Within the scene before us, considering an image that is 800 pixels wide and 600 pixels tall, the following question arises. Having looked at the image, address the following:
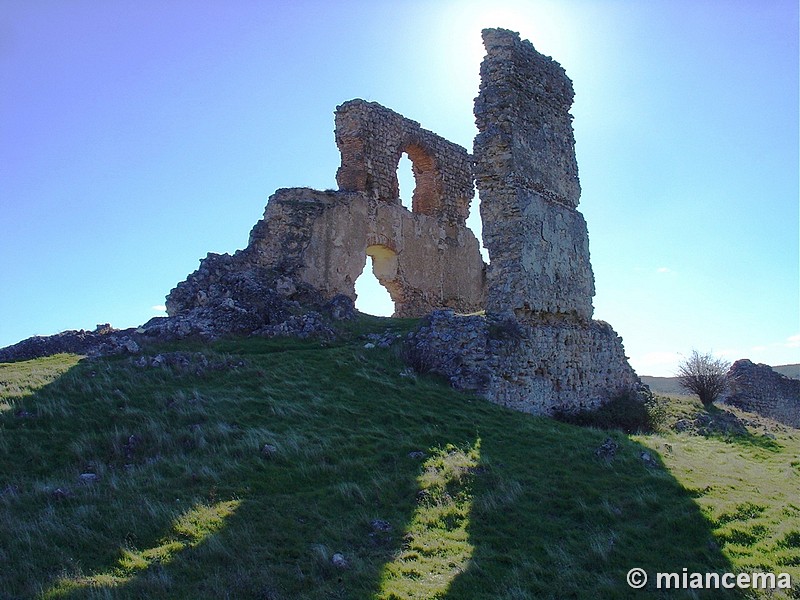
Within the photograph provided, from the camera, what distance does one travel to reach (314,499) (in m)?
6.32

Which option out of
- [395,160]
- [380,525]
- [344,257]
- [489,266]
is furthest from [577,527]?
[395,160]

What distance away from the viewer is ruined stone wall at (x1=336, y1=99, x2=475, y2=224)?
18.0 meters

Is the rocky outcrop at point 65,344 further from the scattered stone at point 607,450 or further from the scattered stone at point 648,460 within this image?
the scattered stone at point 648,460

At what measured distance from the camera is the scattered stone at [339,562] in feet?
16.7

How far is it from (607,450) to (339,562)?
4264 mm

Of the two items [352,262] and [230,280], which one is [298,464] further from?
[352,262]

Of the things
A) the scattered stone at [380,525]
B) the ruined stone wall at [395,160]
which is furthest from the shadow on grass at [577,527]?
the ruined stone wall at [395,160]

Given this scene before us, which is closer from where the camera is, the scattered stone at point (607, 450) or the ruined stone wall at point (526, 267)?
the scattered stone at point (607, 450)

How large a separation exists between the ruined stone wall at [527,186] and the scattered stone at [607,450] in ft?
13.2

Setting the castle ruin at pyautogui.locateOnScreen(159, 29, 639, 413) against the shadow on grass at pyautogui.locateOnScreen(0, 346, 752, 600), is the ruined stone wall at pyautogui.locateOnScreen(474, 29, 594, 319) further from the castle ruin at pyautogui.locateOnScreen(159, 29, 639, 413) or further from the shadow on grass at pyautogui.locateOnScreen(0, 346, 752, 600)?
the shadow on grass at pyautogui.locateOnScreen(0, 346, 752, 600)

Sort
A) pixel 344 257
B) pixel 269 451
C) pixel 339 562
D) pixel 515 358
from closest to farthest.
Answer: pixel 339 562, pixel 269 451, pixel 515 358, pixel 344 257

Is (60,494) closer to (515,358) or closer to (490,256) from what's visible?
(515,358)

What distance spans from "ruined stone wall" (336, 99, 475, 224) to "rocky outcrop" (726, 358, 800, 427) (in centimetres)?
1004

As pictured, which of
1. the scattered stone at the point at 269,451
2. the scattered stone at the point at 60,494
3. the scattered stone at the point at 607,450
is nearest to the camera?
the scattered stone at the point at 60,494
